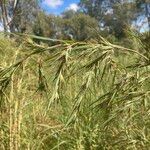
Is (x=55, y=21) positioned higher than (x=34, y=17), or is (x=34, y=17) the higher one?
(x=55, y=21)

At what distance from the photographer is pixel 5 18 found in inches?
1013

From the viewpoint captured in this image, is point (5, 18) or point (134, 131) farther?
point (5, 18)

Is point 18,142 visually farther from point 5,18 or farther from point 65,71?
point 5,18

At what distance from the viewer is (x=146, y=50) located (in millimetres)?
2965

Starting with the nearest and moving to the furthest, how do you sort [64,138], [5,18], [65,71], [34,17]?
Answer: [65,71] → [64,138] → [5,18] → [34,17]

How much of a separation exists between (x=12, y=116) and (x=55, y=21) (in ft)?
181

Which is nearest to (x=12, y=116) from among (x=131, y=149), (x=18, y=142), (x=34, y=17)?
(x=18, y=142)

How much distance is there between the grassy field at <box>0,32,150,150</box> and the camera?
289 cm

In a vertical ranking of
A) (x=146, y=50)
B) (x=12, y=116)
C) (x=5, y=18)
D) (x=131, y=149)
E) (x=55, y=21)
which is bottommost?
(x=131, y=149)

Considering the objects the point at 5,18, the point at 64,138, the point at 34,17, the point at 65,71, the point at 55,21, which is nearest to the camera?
the point at 65,71

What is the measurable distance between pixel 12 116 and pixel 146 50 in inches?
58.8

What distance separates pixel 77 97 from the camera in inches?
115

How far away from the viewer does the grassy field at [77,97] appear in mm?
2887

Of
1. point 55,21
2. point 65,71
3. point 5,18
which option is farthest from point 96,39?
point 55,21
